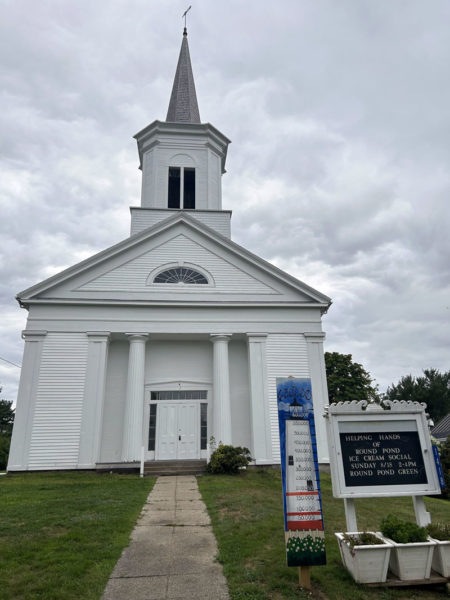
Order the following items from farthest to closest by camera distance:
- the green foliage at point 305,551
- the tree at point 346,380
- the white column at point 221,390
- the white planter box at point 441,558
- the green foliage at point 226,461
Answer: the tree at point 346,380, the white column at point 221,390, the green foliage at point 226,461, the white planter box at point 441,558, the green foliage at point 305,551

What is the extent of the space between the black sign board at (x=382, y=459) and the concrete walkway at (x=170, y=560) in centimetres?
217

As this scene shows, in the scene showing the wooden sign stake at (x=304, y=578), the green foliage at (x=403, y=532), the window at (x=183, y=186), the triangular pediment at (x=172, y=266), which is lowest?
the wooden sign stake at (x=304, y=578)

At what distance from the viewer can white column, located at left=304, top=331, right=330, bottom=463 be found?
16.3 m

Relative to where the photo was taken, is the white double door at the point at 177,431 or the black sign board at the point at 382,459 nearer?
the black sign board at the point at 382,459

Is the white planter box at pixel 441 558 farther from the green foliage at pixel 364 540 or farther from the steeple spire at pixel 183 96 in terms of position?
the steeple spire at pixel 183 96

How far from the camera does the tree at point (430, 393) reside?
49.0 meters

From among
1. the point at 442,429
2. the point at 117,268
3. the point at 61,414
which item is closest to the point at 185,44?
the point at 117,268

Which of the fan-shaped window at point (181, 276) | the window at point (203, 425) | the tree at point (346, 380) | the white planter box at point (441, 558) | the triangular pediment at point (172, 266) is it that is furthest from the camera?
the tree at point (346, 380)

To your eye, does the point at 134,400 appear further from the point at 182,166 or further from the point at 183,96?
the point at 183,96

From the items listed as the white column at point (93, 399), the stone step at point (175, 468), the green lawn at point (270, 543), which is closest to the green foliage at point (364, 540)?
the green lawn at point (270, 543)

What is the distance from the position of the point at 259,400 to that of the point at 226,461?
3.05 m

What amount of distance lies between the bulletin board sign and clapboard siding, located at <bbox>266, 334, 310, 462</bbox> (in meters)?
10.8

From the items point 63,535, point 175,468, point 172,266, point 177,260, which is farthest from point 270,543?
point 177,260

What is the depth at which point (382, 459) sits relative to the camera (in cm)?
563
